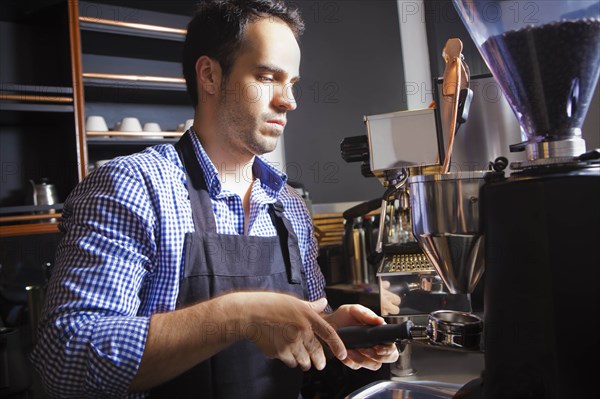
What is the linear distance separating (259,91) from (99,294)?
2.00 ft

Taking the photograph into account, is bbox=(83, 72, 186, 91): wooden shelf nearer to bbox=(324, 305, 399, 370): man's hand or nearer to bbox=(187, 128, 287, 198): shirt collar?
bbox=(187, 128, 287, 198): shirt collar

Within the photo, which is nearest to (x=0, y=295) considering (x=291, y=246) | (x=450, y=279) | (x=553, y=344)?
(x=291, y=246)

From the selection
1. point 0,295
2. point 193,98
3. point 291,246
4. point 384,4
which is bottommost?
point 0,295

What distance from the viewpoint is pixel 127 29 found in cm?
280

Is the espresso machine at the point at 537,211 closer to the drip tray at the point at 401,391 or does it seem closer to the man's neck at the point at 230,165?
the drip tray at the point at 401,391

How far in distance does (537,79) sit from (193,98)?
106 cm

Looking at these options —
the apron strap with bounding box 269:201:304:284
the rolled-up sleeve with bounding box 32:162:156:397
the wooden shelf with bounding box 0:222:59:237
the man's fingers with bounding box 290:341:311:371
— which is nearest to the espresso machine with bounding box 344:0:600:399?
the man's fingers with bounding box 290:341:311:371

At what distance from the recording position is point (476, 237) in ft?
2.13

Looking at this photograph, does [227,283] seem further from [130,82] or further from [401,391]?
[130,82]

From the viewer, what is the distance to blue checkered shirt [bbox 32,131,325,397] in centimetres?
86

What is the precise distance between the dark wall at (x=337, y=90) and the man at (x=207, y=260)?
187 cm

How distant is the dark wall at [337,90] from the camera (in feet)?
11.1

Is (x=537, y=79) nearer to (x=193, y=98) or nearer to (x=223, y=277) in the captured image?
(x=223, y=277)

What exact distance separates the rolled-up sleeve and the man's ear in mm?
427
